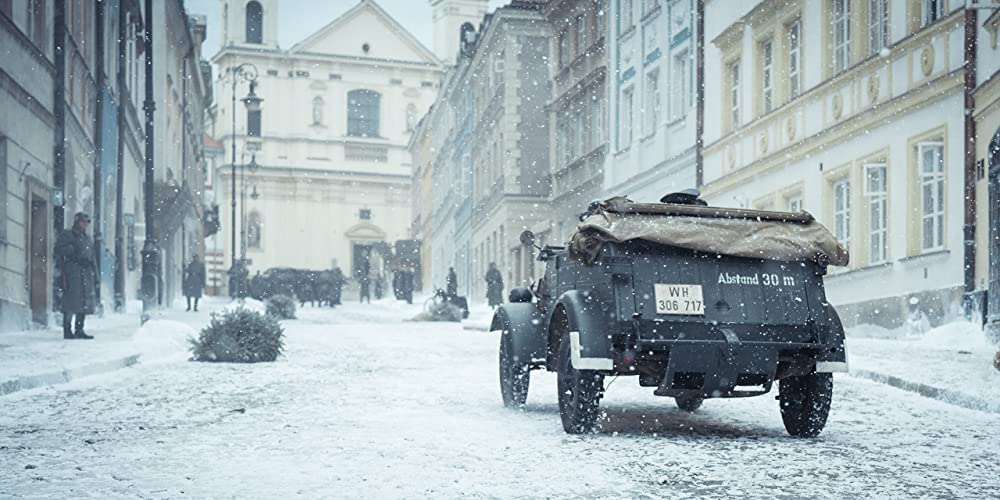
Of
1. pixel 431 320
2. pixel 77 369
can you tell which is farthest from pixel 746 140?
pixel 77 369

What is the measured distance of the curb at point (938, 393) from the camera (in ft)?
32.4

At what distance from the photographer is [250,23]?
81375 mm

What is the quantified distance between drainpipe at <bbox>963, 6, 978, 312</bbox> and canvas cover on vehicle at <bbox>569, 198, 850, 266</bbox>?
29.3ft

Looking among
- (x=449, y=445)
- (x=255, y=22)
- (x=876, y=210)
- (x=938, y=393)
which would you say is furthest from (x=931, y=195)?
(x=255, y=22)

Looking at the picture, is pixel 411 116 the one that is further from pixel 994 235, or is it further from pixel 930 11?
pixel 994 235

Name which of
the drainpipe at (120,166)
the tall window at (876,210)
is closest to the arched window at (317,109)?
the drainpipe at (120,166)

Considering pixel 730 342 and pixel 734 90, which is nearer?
pixel 730 342

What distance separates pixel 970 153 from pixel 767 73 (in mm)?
8049

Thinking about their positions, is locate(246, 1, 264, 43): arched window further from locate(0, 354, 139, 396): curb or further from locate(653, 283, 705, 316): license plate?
locate(653, 283, 705, 316): license plate

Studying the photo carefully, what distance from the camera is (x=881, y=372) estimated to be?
12.7 metres

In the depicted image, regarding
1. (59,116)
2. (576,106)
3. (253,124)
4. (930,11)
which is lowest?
(59,116)

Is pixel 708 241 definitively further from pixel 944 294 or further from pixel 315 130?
pixel 315 130

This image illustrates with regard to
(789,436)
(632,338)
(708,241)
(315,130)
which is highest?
(315,130)

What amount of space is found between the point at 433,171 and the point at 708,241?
6516cm
